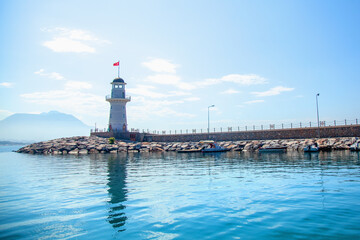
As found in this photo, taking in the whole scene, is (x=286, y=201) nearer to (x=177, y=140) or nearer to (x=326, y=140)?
(x=326, y=140)

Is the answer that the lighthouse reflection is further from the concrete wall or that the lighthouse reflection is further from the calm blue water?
the concrete wall

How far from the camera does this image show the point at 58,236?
25.5 ft

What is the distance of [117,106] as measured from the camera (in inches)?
2574

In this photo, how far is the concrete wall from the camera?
4819 centimetres

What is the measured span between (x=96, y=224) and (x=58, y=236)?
1.29 meters

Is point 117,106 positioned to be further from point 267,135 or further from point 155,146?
point 267,135

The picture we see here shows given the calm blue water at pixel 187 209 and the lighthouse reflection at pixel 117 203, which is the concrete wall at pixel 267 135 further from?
the lighthouse reflection at pixel 117 203

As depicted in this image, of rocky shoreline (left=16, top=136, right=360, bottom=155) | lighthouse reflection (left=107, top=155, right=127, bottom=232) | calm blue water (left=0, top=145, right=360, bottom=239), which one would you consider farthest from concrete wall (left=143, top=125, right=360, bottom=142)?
lighthouse reflection (left=107, top=155, right=127, bottom=232)

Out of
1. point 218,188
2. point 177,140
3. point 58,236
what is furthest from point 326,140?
point 58,236

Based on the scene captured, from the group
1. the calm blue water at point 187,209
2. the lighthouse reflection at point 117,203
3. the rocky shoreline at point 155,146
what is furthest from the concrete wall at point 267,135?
the lighthouse reflection at point 117,203

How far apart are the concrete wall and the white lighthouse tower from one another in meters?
7.47

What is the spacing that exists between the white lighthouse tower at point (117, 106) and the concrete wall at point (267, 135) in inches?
294

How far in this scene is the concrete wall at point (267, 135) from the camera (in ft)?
158

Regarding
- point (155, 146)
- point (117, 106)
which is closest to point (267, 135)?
point (155, 146)
